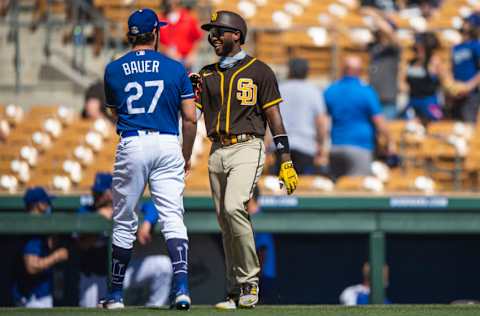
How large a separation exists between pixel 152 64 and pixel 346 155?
513cm

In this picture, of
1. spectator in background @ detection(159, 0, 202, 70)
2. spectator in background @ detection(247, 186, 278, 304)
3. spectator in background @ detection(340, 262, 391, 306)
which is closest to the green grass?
spectator in background @ detection(247, 186, 278, 304)

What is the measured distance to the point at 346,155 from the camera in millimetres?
12562

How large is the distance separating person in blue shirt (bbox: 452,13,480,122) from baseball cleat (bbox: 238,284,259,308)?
6.64 metres

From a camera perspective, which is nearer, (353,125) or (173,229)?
(173,229)

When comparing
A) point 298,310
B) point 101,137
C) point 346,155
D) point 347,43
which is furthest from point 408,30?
point 298,310

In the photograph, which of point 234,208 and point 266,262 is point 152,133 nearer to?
point 234,208

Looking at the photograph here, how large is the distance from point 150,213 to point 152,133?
300 centimetres

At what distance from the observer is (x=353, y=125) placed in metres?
12.5

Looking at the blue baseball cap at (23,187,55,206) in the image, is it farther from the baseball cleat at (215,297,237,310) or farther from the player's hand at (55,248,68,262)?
the baseball cleat at (215,297,237,310)

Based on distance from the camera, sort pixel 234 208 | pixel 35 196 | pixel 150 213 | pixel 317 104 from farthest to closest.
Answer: pixel 317 104
pixel 35 196
pixel 150 213
pixel 234 208

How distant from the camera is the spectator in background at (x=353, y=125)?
493 inches

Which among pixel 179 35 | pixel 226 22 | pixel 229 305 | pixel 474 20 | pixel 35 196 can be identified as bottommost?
pixel 229 305

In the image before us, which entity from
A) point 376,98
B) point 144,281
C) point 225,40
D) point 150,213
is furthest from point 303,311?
point 376,98

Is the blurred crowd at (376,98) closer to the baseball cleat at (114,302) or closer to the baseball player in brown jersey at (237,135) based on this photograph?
the baseball player in brown jersey at (237,135)
